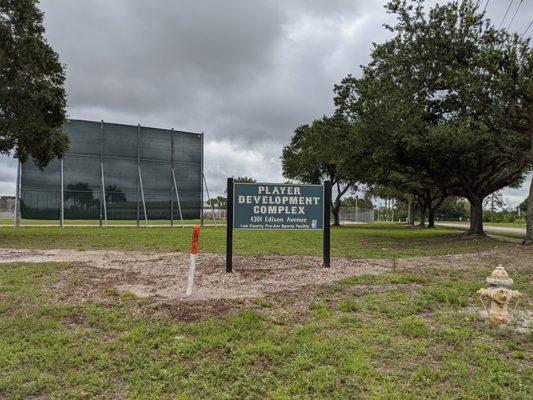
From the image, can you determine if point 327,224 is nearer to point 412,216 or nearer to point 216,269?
point 216,269

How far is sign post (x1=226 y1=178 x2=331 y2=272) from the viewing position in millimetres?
8820

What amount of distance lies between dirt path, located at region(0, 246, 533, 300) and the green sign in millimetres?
907

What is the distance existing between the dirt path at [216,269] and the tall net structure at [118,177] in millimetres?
16454

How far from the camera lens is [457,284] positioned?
705cm

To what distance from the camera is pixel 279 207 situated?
897cm

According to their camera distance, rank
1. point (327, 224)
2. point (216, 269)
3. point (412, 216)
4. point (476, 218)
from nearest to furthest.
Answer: point (216, 269), point (327, 224), point (476, 218), point (412, 216)

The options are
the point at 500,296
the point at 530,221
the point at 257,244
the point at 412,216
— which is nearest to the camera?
the point at 500,296

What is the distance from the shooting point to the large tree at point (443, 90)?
14.1 metres

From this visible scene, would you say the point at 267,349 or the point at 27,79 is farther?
the point at 27,79

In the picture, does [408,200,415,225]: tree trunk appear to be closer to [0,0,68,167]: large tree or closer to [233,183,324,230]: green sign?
[0,0,68,167]: large tree

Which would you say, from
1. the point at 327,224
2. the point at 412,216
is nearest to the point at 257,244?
the point at 327,224

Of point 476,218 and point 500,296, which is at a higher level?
point 476,218

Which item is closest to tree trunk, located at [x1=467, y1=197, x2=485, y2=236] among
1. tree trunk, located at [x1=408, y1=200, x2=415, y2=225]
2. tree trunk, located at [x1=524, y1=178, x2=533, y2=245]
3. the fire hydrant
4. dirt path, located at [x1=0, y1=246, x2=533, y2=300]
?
tree trunk, located at [x1=524, y1=178, x2=533, y2=245]

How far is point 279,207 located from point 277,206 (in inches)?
1.8
